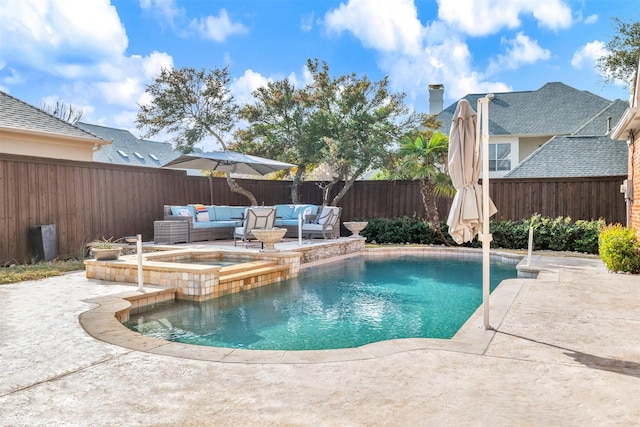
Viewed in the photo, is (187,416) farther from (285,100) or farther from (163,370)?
→ (285,100)

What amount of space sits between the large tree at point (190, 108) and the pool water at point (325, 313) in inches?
272

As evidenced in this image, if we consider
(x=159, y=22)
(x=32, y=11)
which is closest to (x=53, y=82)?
(x=159, y=22)

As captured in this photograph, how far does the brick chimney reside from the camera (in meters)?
21.0

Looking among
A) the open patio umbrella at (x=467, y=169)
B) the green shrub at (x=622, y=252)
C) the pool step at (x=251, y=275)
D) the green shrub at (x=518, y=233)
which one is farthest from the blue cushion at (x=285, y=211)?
the open patio umbrella at (x=467, y=169)

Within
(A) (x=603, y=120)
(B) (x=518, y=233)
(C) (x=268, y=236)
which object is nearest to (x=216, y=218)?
(C) (x=268, y=236)

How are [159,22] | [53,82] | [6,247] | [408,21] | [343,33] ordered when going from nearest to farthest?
[6,247], [408,21], [159,22], [343,33], [53,82]

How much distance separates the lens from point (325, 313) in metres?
5.34

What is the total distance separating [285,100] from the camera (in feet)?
44.7

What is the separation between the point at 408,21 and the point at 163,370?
38.6 ft

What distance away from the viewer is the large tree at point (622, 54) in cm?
1444

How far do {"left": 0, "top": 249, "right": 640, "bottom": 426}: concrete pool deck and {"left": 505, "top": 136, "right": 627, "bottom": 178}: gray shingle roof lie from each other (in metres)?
10.8

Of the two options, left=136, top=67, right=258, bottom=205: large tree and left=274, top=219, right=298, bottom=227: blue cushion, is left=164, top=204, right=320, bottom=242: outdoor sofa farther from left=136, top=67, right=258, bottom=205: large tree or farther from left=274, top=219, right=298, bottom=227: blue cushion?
left=136, top=67, right=258, bottom=205: large tree

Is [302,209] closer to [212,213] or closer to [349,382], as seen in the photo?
[212,213]

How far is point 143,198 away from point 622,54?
52.3 feet
